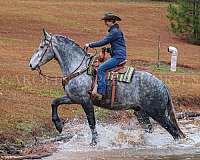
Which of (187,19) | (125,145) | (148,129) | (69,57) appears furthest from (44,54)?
(187,19)

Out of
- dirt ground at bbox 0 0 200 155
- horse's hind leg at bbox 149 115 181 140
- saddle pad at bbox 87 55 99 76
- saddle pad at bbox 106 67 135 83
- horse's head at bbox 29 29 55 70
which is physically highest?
horse's head at bbox 29 29 55 70

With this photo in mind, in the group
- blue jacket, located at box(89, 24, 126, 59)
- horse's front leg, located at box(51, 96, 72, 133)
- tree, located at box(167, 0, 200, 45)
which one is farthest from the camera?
tree, located at box(167, 0, 200, 45)

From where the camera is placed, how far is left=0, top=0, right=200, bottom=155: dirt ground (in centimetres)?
1684

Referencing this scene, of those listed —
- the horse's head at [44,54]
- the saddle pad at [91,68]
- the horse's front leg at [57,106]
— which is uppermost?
the horse's head at [44,54]

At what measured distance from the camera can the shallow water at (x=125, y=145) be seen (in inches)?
528

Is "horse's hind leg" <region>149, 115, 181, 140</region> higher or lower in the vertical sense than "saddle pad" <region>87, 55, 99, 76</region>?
lower

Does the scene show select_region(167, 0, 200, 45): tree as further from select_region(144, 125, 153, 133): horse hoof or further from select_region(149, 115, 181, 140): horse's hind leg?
select_region(149, 115, 181, 140): horse's hind leg

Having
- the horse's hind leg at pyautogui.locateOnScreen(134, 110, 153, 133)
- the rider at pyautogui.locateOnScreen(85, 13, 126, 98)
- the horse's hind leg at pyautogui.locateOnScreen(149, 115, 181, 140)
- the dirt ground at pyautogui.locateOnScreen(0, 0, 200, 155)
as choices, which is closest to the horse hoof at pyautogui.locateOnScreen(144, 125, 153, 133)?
the horse's hind leg at pyautogui.locateOnScreen(134, 110, 153, 133)

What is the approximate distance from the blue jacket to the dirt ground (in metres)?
2.84

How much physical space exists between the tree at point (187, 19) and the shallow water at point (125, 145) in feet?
89.6

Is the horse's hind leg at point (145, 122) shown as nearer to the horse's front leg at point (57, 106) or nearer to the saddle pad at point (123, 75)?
the saddle pad at point (123, 75)

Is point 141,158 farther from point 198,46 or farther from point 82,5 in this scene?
point 82,5

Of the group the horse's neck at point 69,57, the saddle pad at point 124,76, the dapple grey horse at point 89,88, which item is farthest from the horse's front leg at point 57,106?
the saddle pad at point 124,76

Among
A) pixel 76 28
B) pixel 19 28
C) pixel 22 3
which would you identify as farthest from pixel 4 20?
pixel 22 3
